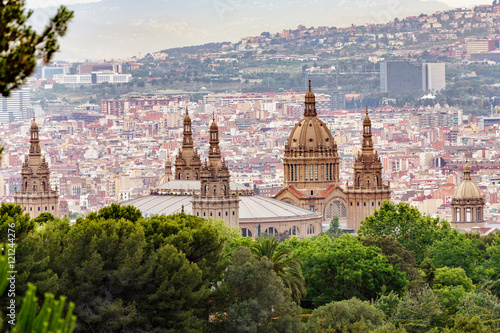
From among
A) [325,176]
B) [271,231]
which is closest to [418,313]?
[271,231]

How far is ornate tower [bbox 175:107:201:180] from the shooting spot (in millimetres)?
112375

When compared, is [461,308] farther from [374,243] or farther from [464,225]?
[464,225]

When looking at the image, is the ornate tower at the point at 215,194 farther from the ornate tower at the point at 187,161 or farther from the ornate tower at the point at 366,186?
the ornate tower at the point at 366,186

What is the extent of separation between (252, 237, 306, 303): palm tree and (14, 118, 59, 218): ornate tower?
170 ft

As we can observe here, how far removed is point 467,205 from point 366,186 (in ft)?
24.1

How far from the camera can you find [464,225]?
110m

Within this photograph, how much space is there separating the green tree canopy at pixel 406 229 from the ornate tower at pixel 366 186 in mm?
31774

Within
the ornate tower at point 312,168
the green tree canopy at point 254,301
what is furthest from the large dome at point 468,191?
the green tree canopy at point 254,301

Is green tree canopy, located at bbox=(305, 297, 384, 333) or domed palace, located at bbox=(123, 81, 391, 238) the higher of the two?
domed palace, located at bbox=(123, 81, 391, 238)

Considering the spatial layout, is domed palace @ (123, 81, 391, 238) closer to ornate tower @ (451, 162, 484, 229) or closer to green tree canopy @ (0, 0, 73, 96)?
ornate tower @ (451, 162, 484, 229)

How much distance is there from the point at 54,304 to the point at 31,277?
22.2 meters

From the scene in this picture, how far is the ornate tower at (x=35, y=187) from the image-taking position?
10512cm

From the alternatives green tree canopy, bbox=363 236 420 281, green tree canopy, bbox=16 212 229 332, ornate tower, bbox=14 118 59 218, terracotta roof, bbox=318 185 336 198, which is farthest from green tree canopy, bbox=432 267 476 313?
terracotta roof, bbox=318 185 336 198

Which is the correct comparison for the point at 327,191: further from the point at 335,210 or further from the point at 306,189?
the point at 335,210
